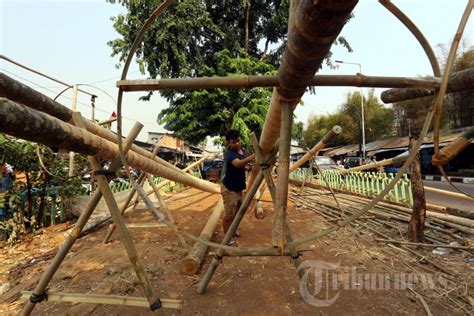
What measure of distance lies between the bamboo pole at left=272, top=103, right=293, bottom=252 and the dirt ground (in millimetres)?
468

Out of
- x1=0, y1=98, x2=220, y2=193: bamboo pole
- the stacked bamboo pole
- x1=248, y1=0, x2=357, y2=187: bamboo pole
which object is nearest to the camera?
x1=248, y1=0, x2=357, y2=187: bamboo pole

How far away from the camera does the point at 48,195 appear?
6039 millimetres

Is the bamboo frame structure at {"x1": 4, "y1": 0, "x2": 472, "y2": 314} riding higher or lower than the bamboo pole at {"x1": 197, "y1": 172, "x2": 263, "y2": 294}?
higher

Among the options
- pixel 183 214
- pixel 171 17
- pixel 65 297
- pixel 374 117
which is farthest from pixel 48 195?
pixel 374 117

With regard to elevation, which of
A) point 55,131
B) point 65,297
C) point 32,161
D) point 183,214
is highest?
point 55,131

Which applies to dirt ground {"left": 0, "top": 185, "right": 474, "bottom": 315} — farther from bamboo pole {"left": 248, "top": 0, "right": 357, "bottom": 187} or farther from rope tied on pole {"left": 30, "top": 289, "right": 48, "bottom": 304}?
bamboo pole {"left": 248, "top": 0, "right": 357, "bottom": 187}

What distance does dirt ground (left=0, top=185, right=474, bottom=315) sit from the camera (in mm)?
2754

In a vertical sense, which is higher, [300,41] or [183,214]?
[300,41]

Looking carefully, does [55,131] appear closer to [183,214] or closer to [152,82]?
[152,82]

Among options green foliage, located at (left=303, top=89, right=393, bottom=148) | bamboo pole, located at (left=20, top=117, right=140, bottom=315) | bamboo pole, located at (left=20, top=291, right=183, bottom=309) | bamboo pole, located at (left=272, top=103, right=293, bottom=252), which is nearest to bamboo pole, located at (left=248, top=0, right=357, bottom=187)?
bamboo pole, located at (left=272, top=103, right=293, bottom=252)

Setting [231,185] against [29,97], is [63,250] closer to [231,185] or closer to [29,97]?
[29,97]

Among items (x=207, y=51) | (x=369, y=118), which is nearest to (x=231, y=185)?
(x=207, y=51)

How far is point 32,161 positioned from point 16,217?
3.66ft

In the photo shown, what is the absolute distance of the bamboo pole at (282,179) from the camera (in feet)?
6.72
